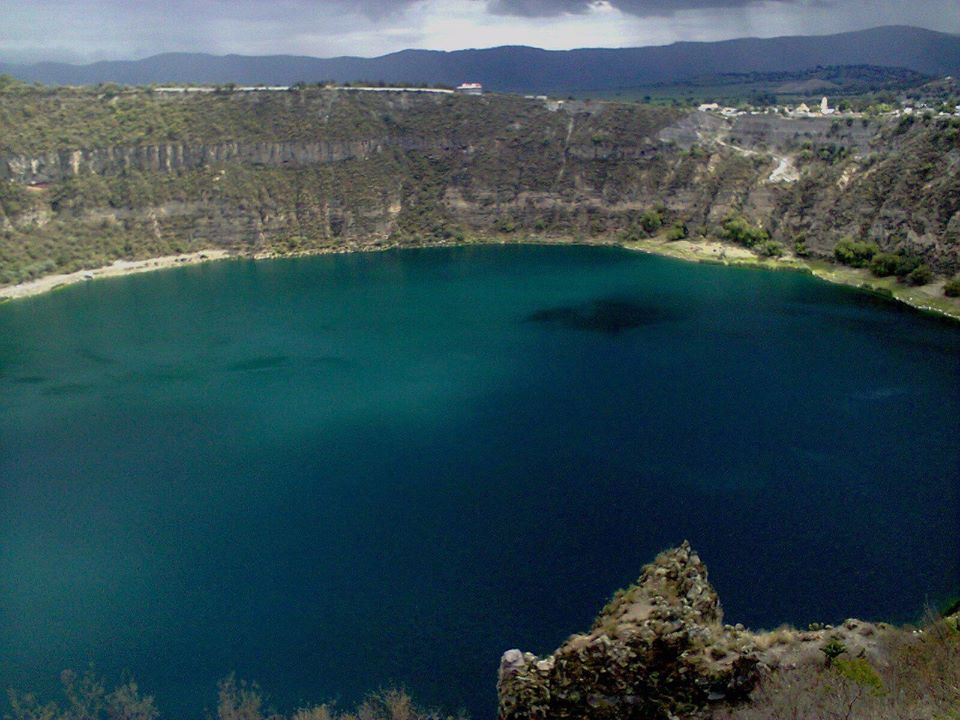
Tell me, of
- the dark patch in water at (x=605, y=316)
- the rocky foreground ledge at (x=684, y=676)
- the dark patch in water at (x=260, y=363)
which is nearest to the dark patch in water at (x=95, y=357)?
the dark patch in water at (x=260, y=363)

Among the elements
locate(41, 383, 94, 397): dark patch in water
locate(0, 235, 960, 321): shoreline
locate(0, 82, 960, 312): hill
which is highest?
locate(0, 82, 960, 312): hill

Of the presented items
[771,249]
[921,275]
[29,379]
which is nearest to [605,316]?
[921,275]

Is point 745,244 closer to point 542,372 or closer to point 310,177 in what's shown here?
point 542,372

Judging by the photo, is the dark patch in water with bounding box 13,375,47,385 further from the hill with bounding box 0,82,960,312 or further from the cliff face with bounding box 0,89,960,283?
the hill with bounding box 0,82,960,312

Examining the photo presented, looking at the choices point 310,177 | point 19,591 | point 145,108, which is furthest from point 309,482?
point 145,108

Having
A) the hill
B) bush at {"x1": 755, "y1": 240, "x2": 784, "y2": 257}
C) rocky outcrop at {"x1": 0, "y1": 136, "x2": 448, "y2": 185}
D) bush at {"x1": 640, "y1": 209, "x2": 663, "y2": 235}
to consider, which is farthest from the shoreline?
rocky outcrop at {"x1": 0, "y1": 136, "x2": 448, "y2": 185}

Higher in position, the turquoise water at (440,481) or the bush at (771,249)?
the bush at (771,249)

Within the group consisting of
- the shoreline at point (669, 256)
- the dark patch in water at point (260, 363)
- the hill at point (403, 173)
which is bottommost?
the dark patch in water at point (260, 363)

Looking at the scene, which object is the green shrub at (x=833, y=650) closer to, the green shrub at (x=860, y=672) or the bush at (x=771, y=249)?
the green shrub at (x=860, y=672)
